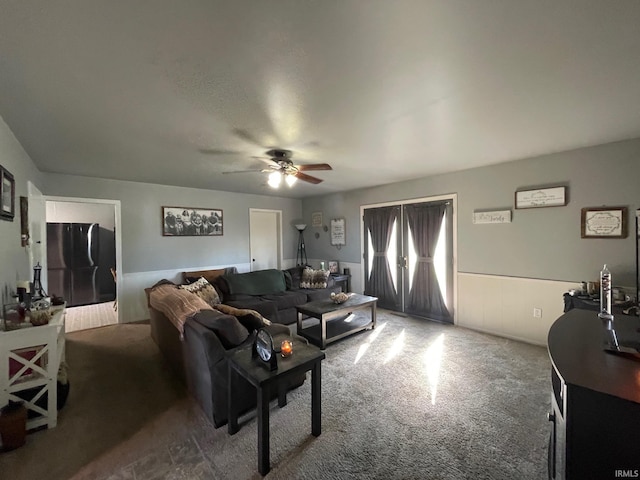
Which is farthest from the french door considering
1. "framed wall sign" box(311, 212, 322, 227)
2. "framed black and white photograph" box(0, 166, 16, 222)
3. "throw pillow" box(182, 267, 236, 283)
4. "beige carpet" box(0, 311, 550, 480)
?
"framed black and white photograph" box(0, 166, 16, 222)

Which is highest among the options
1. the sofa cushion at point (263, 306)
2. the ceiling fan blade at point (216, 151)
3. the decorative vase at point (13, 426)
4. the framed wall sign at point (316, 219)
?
the ceiling fan blade at point (216, 151)

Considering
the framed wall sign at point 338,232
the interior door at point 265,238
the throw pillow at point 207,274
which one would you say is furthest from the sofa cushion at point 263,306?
the framed wall sign at point 338,232

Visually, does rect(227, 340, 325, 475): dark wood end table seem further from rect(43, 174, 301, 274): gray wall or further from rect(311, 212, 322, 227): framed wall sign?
rect(311, 212, 322, 227): framed wall sign

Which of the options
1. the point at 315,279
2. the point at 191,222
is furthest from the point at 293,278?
the point at 191,222

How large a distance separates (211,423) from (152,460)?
1.37 feet

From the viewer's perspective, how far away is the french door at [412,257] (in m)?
4.39

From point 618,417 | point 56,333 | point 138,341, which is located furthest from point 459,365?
point 138,341

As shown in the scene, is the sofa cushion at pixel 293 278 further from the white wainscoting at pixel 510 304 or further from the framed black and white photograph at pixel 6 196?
the framed black and white photograph at pixel 6 196

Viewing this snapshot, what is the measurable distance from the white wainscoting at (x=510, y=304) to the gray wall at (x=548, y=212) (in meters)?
0.12

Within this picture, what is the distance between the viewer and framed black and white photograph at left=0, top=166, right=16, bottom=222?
208 centimetres

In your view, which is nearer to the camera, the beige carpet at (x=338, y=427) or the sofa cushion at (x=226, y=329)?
the beige carpet at (x=338, y=427)

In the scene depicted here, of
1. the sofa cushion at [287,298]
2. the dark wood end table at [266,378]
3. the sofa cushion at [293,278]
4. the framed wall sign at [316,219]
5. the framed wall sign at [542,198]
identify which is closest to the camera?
the dark wood end table at [266,378]

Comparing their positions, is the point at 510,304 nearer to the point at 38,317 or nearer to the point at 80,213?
the point at 38,317

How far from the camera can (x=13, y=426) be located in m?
1.81
